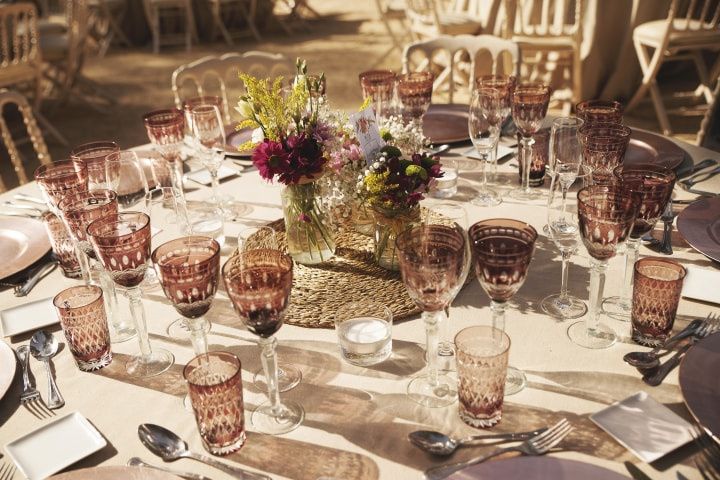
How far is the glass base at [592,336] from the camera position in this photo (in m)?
1.14

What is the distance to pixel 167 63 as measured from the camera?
23.5 ft

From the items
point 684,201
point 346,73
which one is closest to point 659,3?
point 346,73

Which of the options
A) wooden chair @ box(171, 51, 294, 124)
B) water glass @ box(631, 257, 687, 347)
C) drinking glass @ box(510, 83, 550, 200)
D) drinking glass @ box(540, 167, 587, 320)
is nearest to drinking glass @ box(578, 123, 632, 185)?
drinking glass @ box(540, 167, 587, 320)

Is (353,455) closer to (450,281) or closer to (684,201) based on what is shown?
(450,281)

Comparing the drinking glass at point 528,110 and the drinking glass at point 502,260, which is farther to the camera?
the drinking glass at point 528,110

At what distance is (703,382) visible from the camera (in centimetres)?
97

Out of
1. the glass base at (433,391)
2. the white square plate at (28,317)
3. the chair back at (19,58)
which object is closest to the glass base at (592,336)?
the glass base at (433,391)

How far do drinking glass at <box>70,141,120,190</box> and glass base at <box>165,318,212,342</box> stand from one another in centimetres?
43

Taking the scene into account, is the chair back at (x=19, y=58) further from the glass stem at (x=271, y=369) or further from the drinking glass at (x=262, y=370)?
the glass stem at (x=271, y=369)

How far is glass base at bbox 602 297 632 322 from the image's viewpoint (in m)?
1.21

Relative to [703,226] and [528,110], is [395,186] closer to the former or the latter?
[528,110]

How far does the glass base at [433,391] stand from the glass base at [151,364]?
0.42 meters

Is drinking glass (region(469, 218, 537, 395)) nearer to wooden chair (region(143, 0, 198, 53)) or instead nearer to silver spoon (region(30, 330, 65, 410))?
silver spoon (region(30, 330, 65, 410))

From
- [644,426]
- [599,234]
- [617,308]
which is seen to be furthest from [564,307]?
[644,426]
